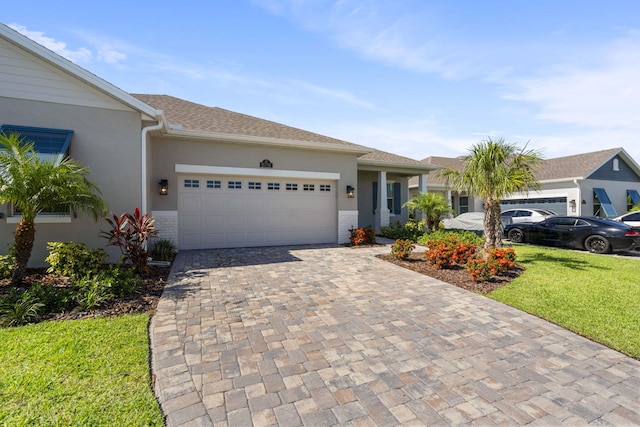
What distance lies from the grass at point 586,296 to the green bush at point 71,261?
816cm

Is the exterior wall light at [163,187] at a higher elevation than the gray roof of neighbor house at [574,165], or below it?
below

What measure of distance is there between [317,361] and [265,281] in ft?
10.7

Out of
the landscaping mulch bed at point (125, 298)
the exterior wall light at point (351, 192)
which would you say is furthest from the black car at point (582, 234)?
the landscaping mulch bed at point (125, 298)

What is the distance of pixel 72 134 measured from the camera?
7223 mm

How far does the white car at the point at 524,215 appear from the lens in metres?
14.1

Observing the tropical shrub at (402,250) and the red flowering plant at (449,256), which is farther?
the tropical shrub at (402,250)

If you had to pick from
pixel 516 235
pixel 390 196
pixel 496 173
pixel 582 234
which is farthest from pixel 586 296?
pixel 390 196

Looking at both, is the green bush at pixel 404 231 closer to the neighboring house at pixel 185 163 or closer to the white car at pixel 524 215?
the neighboring house at pixel 185 163

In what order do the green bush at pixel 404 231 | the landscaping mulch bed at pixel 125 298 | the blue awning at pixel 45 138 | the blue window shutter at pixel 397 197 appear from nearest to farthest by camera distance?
the landscaping mulch bed at pixel 125 298, the blue awning at pixel 45 138, the green bush at pixel 404 231, the blue window shutter at pixel 397 197

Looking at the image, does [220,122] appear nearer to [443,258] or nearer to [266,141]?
[266,141]

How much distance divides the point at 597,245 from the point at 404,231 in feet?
22.3

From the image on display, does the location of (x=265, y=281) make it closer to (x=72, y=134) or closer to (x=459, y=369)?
(x=459, y=369)

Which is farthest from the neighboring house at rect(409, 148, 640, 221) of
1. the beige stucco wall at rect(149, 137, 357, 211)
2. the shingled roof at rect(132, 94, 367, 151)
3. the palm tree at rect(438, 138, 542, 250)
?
the shingled roof at rect(132, 94, 367, 151)

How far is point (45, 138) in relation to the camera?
22.9 feet
